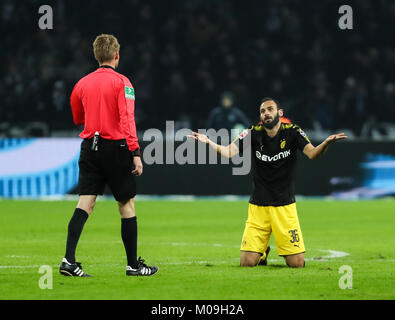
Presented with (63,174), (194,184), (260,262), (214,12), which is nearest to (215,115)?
(194,184)

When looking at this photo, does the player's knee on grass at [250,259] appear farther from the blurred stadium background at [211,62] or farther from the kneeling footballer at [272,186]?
the blurred stadium background at [211,62]

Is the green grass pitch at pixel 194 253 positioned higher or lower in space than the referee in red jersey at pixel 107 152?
lower

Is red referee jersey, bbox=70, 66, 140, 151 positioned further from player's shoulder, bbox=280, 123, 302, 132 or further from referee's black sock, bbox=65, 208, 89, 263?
player's shoulder, bbox=280, 123, 302, 132

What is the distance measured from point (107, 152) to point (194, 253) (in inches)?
113

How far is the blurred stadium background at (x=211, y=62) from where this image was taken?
939 inches

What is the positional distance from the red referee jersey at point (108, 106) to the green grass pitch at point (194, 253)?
125 centimetres

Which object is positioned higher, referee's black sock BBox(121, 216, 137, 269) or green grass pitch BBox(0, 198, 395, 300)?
referee's black sock BBox(121, 216, 137, 269)

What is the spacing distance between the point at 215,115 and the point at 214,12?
Answer: 6.12m

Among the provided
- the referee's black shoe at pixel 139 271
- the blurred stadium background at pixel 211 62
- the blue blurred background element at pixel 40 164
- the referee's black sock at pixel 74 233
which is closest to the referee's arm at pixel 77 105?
the referee's black sock at pixel 74 233

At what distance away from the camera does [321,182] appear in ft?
66.0

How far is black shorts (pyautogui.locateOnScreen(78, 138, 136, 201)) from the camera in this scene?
25.0ft

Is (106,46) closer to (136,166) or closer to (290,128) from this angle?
(136,166)

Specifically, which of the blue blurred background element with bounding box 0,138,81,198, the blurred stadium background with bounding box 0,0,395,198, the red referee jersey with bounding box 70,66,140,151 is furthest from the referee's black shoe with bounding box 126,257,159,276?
the blurred stadium background with bounding box 0,0,395,198

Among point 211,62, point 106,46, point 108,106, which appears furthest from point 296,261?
point 211,62
